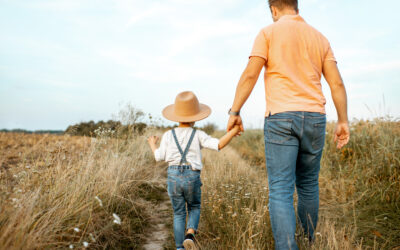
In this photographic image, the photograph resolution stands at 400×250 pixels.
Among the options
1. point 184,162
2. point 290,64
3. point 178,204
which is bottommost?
point 178,204

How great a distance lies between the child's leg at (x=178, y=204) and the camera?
9.55 feet

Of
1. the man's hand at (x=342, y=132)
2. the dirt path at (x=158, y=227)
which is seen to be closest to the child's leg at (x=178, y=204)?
the dirt path at (x=158, y=227)

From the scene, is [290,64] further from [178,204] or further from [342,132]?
[178,204]

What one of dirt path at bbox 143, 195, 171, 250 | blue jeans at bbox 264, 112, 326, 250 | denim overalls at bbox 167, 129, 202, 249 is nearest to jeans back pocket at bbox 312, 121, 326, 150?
blue jeans at bbox 264, 112, 326, 250

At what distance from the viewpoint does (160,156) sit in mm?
3068

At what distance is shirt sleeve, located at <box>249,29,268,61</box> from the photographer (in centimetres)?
228

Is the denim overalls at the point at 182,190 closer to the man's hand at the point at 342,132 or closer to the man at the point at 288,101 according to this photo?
the man at the point at 288,101

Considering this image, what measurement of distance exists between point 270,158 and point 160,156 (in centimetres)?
129

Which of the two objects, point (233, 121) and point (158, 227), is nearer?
point (233, 121)

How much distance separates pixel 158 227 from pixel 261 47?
288cm

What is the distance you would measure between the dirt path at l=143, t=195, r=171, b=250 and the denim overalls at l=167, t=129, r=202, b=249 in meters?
0.53

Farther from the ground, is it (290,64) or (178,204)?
(290,64)

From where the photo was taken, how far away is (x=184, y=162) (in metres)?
2.94

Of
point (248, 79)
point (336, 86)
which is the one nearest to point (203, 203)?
point (248, 79)
